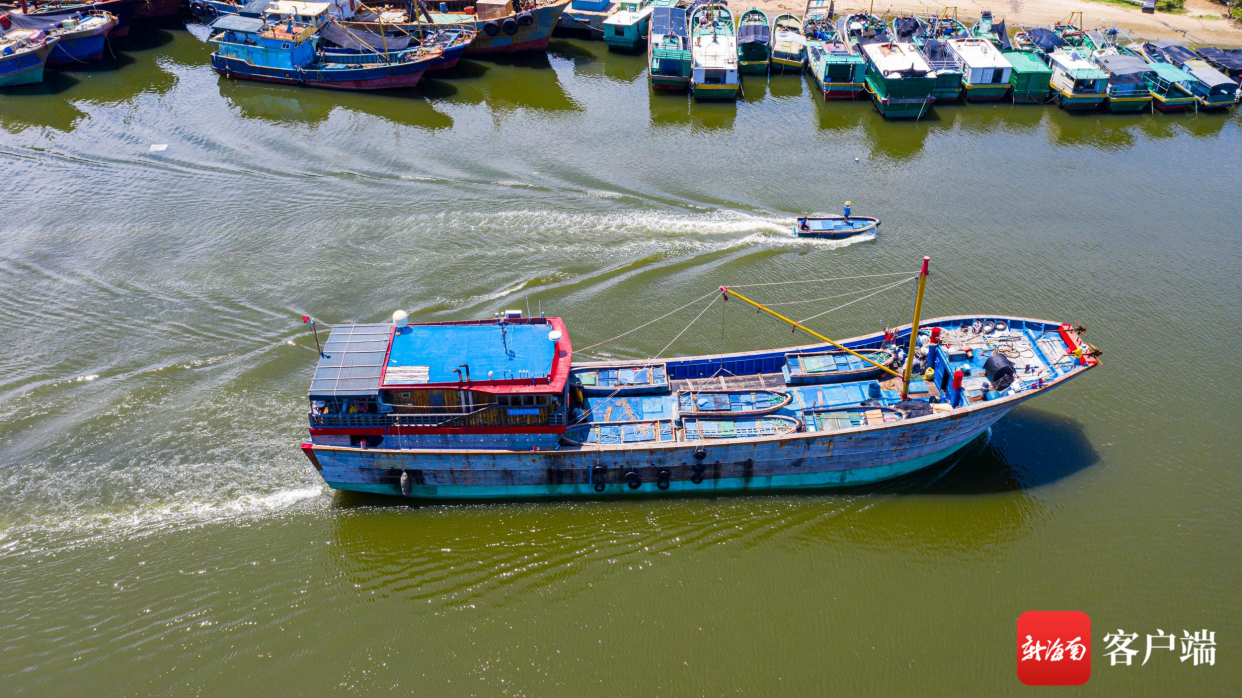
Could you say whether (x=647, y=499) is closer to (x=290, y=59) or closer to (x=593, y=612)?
(x=593, y=612)

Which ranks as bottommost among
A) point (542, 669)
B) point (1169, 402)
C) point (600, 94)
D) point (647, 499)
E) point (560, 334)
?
point (542, 669)

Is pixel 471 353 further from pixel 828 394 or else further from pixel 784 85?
pixel 784 85

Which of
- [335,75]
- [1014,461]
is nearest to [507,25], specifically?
[335,75]

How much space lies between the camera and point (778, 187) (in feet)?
141

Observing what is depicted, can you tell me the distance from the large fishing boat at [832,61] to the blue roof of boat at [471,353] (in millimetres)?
37838

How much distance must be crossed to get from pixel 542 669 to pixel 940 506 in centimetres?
1427

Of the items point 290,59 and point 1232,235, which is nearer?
point 1232,235

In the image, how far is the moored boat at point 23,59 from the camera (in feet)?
178

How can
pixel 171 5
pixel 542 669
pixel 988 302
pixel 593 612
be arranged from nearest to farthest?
1. pixel 542 669
2. pixel 593 612
3. pixel 988 302
4. pixel 171 5

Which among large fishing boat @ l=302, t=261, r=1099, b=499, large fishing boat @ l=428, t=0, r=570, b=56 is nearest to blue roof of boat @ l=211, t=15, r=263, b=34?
large fishing boat @ l=428, t=0, r=570, b=56

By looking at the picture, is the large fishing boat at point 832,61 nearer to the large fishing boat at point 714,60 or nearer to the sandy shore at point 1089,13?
the large fishing boat at point 714,60

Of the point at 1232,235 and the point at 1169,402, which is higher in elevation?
the point at 1232,235

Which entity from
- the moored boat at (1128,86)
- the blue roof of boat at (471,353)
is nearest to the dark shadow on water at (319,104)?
the blue roof of boat at (471,353)

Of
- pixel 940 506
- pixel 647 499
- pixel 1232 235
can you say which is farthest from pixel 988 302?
pixel 647 499
